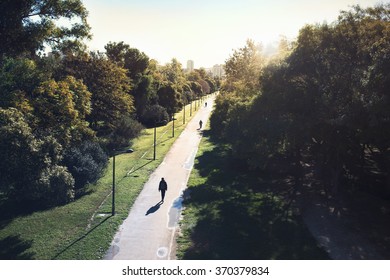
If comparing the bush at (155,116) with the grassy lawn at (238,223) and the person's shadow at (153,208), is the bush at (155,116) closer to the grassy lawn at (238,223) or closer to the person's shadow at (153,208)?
the grassy lawn at (238,223)

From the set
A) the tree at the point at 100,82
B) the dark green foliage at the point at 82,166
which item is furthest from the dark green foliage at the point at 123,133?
the dark green foliage at the point at 82,166

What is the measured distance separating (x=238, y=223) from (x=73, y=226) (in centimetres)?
985

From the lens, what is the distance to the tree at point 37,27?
67.6ft

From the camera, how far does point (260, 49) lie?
1925 inches

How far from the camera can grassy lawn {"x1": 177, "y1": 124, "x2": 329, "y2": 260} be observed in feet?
50.1

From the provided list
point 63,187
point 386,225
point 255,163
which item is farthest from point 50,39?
point 386,225

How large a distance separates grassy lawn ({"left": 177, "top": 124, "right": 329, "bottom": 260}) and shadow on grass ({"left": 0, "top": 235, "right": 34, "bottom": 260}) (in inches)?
297

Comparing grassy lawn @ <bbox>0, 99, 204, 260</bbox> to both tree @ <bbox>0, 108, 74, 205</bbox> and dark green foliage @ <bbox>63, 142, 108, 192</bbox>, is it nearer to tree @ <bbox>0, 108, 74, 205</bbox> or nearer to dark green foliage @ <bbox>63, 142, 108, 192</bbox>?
dark green foliage @ <bbox>63, 142, 108, 192</bbox>

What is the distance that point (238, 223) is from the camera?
728 inches

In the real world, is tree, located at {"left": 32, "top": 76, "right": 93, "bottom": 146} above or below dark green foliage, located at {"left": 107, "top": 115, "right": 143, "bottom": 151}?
above

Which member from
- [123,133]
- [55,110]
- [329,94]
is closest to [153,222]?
[55,110]

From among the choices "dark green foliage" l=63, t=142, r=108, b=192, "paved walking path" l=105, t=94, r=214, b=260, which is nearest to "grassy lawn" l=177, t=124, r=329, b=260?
"paved walking path" l=105, t=94, r=214, b=260

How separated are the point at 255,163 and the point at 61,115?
51.6 feet

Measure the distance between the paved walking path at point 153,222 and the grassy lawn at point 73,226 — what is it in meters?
0.62
